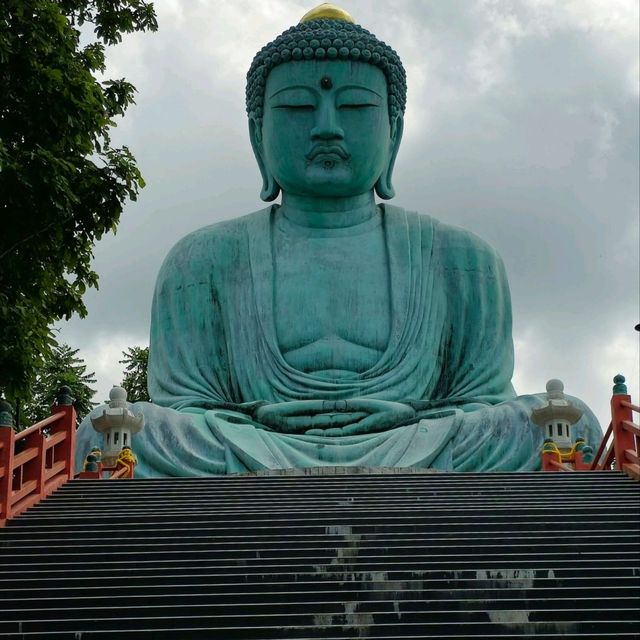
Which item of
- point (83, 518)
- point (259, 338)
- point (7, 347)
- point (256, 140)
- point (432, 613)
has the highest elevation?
point (256, 140)

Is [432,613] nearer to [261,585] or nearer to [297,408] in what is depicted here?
[261,585]

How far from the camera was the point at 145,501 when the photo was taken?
372 inches

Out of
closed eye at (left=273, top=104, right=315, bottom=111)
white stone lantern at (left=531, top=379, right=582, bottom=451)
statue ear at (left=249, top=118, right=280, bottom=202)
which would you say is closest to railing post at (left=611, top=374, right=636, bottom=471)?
white stone lantern at (left=531, top=379, right=582, bottom=451)

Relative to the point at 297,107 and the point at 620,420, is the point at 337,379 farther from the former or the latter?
the point at 620,420

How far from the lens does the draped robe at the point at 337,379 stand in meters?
12.5

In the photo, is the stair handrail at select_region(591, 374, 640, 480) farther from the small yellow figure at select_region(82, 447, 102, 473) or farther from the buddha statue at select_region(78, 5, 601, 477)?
the small yellow figure at select_region(82, 447, 102, 473)

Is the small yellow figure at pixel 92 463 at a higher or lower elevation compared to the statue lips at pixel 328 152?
lower

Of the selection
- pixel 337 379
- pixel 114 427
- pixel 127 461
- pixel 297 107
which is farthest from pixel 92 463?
pixel 297 107

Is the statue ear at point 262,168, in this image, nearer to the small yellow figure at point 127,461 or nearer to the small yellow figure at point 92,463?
the small yellow figure at point 127,461

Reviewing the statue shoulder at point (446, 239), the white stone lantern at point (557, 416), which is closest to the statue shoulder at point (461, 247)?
the statue shoulder at point (446, 239)

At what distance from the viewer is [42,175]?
9883 mm

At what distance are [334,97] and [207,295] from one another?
222 cm

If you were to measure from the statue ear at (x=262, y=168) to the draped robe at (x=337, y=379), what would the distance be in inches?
7.0

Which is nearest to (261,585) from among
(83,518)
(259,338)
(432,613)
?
(432,613)
